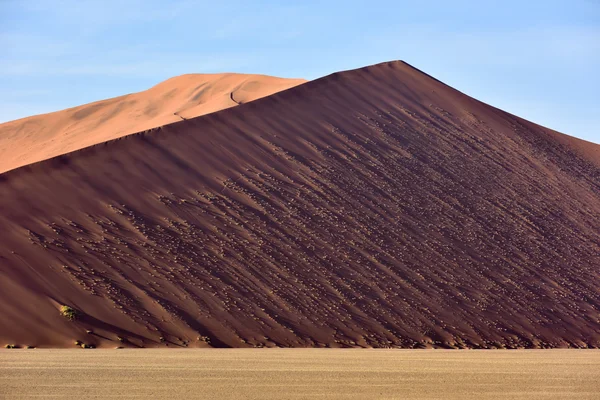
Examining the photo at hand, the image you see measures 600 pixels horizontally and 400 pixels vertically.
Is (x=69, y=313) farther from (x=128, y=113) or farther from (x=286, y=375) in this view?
Answer: (x=128, y=113)

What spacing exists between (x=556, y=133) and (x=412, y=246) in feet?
61.3

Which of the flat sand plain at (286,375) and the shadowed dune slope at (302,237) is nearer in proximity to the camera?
the flat sand plain at (286,375)

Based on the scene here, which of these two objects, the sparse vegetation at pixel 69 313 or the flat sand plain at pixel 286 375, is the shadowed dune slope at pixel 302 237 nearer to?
the sparse vegetation at pixel 69 313

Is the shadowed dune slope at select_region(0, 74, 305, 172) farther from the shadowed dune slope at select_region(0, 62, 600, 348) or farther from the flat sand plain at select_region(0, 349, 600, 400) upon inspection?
the flat sand plain at select_region(0, 349, 600, 400)

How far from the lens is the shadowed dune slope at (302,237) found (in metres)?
21.4

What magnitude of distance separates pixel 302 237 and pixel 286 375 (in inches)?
473

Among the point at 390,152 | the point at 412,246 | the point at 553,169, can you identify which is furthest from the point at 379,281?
the point at 553,169

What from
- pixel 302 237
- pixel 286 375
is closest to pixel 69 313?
pixel 286 375

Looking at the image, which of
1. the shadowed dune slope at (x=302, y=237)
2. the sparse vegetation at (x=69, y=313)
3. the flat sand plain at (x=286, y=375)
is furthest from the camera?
the shadowed dune slope at (x=302, y=237)

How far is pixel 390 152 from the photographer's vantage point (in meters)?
33.2

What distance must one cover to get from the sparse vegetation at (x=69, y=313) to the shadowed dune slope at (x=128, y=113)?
52.4 feet

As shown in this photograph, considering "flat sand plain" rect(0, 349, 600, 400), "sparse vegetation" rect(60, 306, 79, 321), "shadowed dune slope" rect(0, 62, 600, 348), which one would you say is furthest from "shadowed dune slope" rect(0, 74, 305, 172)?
"flat sand plain" rect(0, 349, 600, 400)

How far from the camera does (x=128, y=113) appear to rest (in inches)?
1677

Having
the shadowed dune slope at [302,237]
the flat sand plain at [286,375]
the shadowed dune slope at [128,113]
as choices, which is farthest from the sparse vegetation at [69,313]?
the shadowed dune slope at [128,113]
